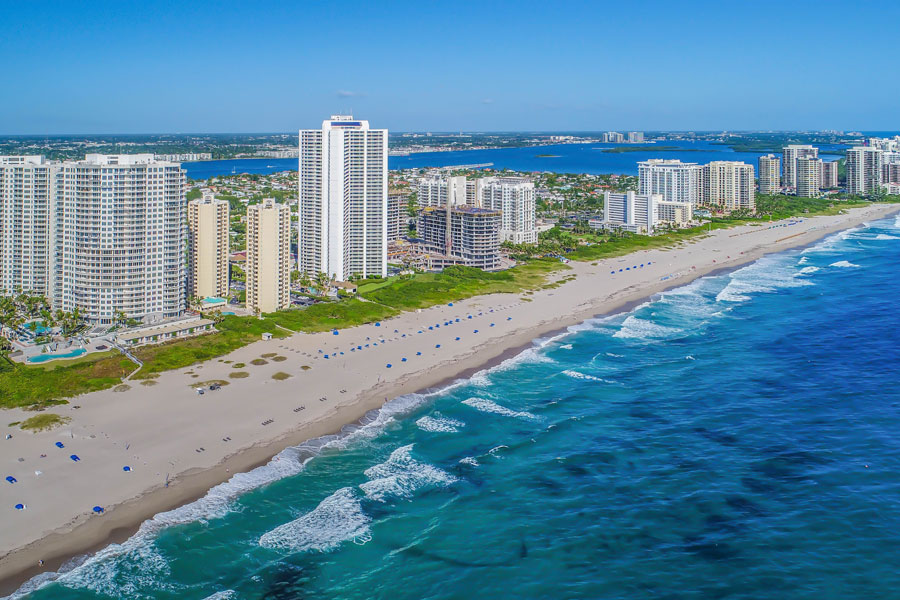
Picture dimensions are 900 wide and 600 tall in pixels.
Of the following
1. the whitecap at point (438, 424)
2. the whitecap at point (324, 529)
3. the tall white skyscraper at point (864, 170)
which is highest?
the tall white skyscraper at point (864, 170)

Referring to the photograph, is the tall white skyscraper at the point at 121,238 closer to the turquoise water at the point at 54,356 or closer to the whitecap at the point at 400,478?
the turquoise water at the point at 54,356

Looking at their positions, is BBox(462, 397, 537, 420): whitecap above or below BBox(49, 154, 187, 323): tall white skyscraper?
below

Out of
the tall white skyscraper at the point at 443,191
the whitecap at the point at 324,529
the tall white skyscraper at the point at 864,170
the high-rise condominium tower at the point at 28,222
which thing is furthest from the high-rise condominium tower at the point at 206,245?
the tall white skyscraper at the point at 864,170

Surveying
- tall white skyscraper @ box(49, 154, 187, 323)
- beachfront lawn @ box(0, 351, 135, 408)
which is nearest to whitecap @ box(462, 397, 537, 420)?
beachfront lawn @ box(0, 351, 135, 408)

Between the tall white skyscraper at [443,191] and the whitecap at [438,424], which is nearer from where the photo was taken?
the whitecap at [438,424]

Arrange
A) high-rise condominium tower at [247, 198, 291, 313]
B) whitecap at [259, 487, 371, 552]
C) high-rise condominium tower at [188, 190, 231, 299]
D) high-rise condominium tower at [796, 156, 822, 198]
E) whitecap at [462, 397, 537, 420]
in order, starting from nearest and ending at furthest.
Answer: whitecap at [259, 487, 371, 552]
whitecap at [462, 397, 537, 420]
high-rise condominium tower at [247, 198, 291, 313]
high-rise condominium tower at [188, 190, 231, 299]
high-rise condominium tower at [796, 156, 822, 198]

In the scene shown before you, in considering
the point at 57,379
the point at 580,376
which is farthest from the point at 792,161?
the point at 57,379

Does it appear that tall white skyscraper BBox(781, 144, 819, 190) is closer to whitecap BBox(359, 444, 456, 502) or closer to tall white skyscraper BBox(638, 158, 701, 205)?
tall white skyscraper BBox(638, 158, 701, 205)

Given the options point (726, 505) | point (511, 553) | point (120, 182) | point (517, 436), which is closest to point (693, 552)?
point (726, 505)
